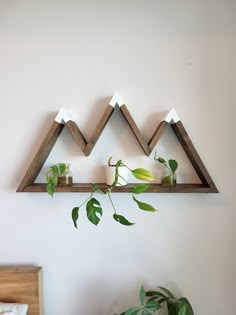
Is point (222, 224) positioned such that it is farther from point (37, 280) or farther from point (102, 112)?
point (37, 280)

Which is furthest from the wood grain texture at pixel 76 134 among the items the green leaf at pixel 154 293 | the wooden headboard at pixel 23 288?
the green leaf at pixel 154 293

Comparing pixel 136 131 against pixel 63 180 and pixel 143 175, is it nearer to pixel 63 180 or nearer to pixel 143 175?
pixel 143 175

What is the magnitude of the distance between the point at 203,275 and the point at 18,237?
989 millimetres

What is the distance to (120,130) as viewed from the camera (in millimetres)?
1302

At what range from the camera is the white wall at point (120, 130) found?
128cm

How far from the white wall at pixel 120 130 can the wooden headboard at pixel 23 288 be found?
0.30 feet

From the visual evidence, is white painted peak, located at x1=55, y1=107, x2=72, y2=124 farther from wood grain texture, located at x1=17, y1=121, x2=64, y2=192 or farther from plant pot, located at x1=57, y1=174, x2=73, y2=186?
plant pot, located at x1=57, y1=174, x2=73, y2=186

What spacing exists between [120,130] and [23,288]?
0.93 metres

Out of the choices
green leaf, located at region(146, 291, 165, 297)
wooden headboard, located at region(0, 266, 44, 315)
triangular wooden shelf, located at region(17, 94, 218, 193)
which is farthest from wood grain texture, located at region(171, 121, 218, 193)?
wooden headboard, located at region(0, 266, 44, 315)

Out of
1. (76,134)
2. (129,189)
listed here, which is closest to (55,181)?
(76,134)

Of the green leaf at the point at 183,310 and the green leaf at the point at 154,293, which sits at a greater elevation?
the green leaf at the point at 154,293

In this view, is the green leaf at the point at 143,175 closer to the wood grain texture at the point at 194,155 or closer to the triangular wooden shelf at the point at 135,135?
the triangular wooden shelf at the point at 135,135

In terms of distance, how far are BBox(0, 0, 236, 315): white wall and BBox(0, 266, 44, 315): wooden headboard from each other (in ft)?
0.30

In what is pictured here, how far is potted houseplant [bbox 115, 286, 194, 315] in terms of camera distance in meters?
1.16
